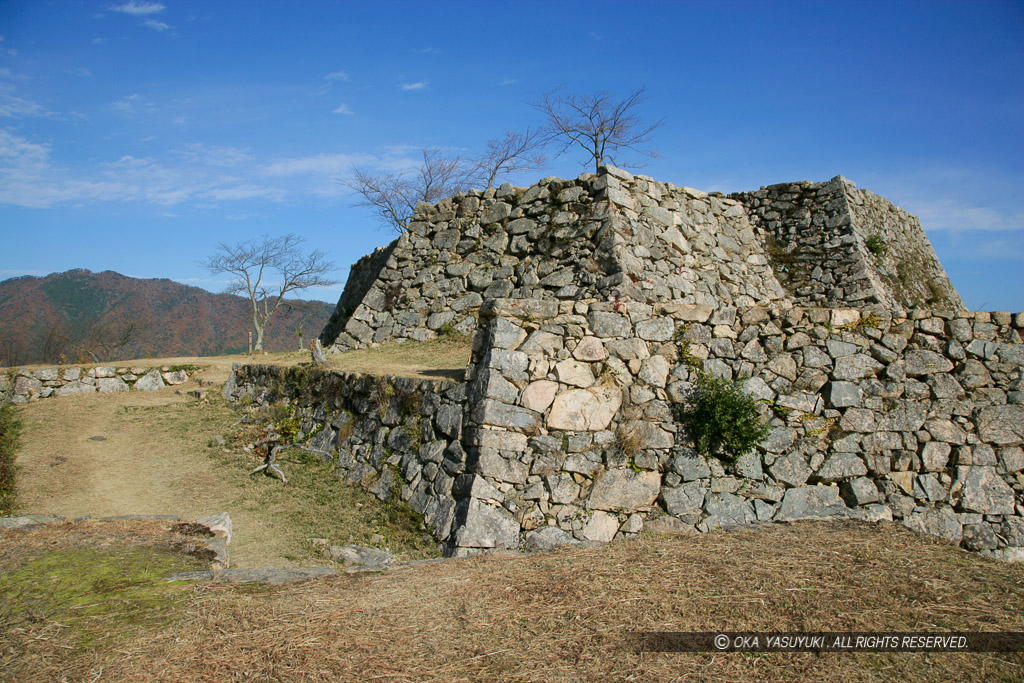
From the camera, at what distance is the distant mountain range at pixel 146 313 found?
129 feet

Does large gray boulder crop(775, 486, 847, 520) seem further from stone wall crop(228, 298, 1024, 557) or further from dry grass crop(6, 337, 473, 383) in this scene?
dry grass crop(6, 337, 473, 383)

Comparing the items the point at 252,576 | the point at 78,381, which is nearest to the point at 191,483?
the point at 252,576

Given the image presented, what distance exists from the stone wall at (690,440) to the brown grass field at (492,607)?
0.60 meters

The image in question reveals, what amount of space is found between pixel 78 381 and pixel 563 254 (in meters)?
11.4

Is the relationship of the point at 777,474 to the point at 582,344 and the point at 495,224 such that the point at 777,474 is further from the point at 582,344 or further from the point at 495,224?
the point at 495,224

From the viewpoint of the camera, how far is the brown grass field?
11.5 feet

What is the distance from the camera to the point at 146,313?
158ft

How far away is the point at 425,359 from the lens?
41.4ft

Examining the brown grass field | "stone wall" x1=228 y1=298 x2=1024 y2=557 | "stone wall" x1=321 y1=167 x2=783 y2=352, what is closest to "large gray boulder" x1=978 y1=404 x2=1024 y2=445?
"stone wall" x1=228 y1=298 x2=1024 y2=557

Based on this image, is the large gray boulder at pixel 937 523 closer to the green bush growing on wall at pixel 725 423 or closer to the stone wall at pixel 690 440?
the stone wall at pixel 690 440

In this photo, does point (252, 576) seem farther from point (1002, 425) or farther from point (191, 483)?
point (1002, 425)

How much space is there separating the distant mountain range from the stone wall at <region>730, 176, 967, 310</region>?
28618mm

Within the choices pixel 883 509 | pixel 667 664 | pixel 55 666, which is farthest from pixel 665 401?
pixel 55 666

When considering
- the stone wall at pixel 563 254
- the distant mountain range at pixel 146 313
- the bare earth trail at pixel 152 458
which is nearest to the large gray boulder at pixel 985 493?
the stone wall at pixel 563 254
